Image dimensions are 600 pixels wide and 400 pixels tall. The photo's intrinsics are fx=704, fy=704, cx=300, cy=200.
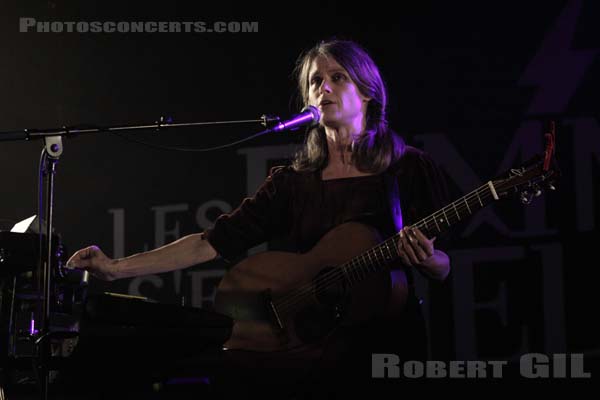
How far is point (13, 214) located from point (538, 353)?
345cm

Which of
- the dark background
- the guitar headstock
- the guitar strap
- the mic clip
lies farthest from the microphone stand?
the dark background

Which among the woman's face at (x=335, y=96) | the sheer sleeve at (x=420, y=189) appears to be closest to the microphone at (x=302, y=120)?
the woman's face at (x=335, y=96)

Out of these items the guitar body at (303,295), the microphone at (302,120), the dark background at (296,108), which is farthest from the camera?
the dark background at (296,108)

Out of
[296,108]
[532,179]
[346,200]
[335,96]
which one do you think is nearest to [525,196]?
[532,179]

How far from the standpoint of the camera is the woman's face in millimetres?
2973

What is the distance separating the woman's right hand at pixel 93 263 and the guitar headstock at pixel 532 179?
1.58 meters

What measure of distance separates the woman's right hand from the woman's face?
1.08 meters

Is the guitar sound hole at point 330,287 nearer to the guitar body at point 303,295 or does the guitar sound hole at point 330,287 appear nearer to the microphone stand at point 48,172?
the guitar body at point 303,295

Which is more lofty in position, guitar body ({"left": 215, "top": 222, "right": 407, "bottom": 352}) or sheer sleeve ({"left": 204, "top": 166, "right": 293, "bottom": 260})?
sheer sleeve ({"left": 204, "top": 166, "right": 293, "bottom": 260})

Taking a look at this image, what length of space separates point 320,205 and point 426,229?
473 millimetres

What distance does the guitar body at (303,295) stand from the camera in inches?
99.0

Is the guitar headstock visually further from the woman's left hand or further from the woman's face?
the woman's face

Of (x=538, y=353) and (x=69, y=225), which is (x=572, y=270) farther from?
(x=69, y=225)

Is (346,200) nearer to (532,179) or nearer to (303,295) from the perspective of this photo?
(303,295)
